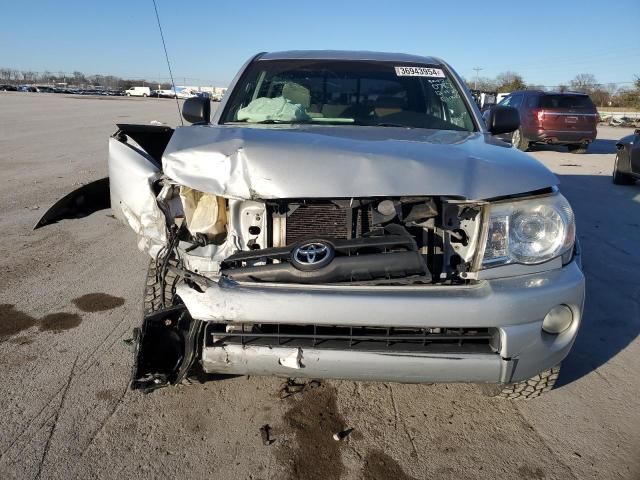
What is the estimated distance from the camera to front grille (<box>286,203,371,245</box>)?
2.54 meters

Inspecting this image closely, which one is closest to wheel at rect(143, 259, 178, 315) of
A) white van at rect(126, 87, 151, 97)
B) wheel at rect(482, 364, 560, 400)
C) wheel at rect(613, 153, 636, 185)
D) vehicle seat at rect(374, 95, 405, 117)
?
wheel at rect(482, 364, 560, 400)

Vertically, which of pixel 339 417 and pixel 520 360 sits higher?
pixel 520 360

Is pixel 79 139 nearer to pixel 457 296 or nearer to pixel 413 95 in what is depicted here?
pixel 413 95

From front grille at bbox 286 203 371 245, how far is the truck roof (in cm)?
201

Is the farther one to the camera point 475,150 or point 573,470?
point 475,150

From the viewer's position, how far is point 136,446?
2408mm

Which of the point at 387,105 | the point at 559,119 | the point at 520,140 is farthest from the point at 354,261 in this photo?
the point at 520,140

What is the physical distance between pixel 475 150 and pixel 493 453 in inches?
58.8

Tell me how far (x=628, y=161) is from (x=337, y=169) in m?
8.78

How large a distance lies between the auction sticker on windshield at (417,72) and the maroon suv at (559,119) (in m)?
11.0

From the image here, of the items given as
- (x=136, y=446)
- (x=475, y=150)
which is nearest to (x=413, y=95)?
(x=475, y=150)

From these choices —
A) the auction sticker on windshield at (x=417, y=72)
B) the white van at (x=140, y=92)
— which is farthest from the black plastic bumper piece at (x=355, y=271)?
the white van at (x=140, y=92)

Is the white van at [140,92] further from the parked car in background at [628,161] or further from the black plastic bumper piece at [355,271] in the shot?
the black plastic bumper piece at [355,271]

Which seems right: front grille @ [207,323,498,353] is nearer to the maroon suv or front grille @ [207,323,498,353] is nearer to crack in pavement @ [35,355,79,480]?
crack in pavement @ [35,355,79,480]
